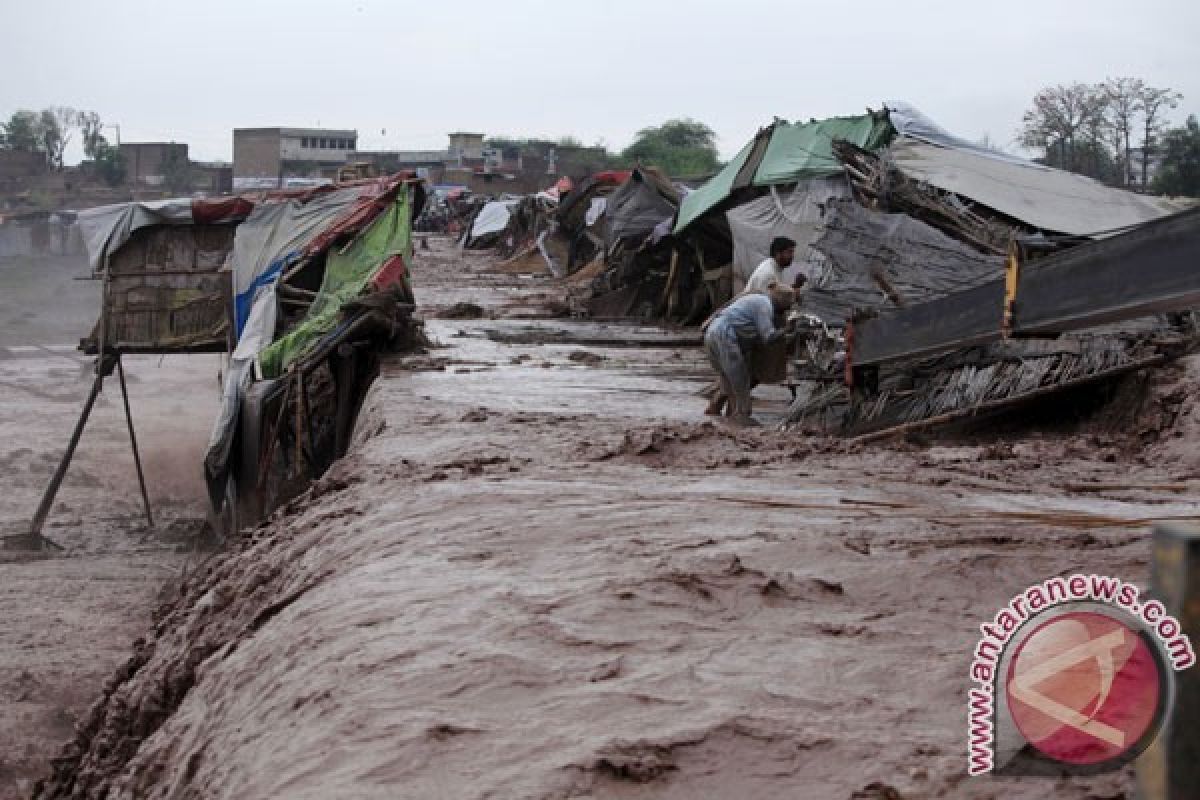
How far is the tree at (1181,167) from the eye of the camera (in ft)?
86.0

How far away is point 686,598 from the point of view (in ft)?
13.2

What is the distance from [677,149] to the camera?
231ft

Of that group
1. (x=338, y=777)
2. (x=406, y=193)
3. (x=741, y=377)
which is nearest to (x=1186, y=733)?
(x=338, y=777)

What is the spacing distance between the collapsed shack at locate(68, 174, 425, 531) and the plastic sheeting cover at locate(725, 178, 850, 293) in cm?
397

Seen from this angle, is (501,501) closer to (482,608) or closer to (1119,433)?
(482,608)

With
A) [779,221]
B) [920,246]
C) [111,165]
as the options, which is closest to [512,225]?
[779,221]

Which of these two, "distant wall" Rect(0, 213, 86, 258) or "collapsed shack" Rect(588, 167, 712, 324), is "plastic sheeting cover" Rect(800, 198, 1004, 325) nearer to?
"collapsed shack" Rect(588, 167, 712, 324)

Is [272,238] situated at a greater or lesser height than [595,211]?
lesser

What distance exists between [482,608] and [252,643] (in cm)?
116

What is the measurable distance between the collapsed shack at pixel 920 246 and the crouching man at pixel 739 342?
0.29 m

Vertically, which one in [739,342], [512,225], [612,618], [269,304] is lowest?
[612,618]

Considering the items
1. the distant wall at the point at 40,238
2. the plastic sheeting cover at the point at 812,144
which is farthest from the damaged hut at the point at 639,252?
the distant wall at the point at 40,238

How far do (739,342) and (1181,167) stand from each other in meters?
20.2

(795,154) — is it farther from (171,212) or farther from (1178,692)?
(1178,692)
